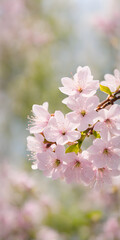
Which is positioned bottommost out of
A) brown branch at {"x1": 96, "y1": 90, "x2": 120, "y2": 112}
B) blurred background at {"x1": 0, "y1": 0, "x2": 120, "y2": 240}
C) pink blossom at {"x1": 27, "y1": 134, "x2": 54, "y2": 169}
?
pink blossom at {"x1": 27, "y1": 134, "x2": 54, "y2": 169}

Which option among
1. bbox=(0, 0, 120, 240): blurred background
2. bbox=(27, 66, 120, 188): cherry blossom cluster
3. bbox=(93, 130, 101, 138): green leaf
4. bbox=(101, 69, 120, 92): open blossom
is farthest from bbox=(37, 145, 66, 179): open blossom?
bbox=(0, 0, 120, 240): blurred background

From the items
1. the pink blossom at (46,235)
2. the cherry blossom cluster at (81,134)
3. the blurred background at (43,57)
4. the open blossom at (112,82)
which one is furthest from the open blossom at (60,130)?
the blurred background at (43,57)

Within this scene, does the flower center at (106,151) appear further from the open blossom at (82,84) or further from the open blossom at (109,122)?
the open blossom at (82,84)

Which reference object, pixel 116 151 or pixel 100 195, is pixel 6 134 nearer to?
pixel 100 195

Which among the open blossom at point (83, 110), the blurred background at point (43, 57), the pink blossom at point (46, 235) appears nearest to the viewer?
the open blossom at point (83, 110)

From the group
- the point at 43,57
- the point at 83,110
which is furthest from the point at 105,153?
the point at 43,57

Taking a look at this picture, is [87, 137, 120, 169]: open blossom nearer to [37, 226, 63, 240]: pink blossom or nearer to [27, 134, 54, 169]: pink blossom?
[27, 134, 54, 169]: pink blossom
